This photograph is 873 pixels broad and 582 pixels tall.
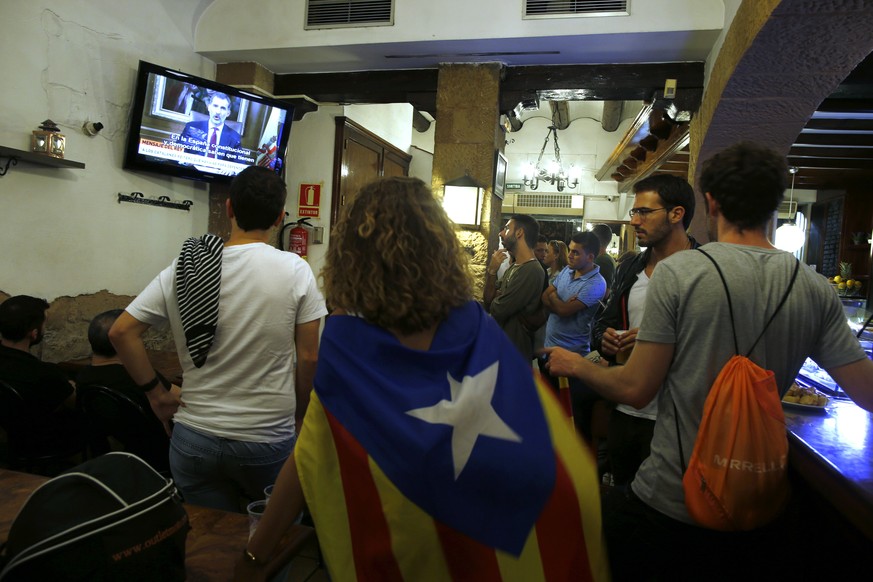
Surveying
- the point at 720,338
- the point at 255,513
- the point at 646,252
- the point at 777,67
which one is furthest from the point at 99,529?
the point at 777,67

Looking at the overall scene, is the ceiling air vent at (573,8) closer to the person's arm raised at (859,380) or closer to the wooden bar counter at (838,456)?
the wooden bar counter at (838,456)

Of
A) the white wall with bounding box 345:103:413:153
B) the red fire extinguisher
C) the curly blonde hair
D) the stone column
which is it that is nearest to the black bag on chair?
the curly blonde hair

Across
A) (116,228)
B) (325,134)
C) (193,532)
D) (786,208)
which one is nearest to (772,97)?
(325,134)

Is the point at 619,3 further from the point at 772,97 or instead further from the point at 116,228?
the point at 116,228

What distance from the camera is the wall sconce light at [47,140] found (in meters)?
3.36

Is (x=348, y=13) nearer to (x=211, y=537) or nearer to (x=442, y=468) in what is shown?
(x=211, y=537)

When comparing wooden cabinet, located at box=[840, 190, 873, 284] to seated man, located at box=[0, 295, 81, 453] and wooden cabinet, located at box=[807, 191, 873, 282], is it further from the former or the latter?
seated man, located at box=[0, 295, 81, 453]

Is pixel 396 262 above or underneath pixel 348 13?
underneath

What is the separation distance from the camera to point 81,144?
12.4ft

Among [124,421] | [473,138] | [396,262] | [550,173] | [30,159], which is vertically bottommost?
[124,421]

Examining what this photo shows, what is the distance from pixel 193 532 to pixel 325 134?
471cm

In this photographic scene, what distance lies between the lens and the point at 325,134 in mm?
5469

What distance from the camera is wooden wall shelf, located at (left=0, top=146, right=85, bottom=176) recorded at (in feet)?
10.5

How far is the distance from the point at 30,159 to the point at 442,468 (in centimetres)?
358
